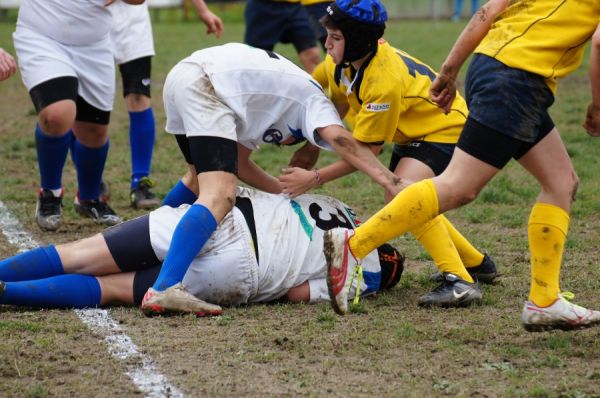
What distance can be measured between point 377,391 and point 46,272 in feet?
5.89

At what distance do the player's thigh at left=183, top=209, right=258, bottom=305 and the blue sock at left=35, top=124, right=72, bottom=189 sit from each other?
6.64 feet

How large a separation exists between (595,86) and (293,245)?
153cm

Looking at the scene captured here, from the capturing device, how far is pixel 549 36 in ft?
12.9

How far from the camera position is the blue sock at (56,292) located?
179 inches


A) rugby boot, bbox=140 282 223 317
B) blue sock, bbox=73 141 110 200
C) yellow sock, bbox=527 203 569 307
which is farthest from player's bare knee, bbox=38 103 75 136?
yellow sock, bbox=527 203 569 307

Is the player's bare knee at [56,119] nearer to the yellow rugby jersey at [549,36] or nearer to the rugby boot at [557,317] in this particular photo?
the yellow rugby jersey at [549,36]

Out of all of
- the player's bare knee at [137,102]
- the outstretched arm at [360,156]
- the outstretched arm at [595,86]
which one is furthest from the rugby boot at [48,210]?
the outstretched arm at [595,86]

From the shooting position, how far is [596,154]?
8625mm

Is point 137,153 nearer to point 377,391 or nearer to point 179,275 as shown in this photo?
point 179,275

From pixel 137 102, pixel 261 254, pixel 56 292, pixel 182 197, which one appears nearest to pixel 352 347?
pixel 261 254

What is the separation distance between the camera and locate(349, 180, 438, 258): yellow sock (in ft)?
13.4

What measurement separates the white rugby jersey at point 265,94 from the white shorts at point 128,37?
242 cm

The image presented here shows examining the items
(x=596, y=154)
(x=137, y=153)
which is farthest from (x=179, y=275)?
(x=596, y=154)

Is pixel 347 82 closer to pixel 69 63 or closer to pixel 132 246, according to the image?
pixel 132 246
